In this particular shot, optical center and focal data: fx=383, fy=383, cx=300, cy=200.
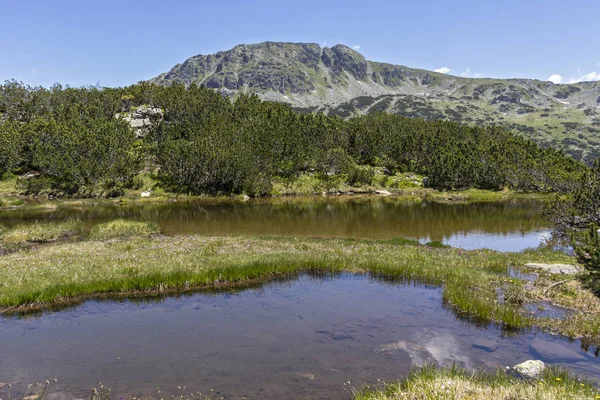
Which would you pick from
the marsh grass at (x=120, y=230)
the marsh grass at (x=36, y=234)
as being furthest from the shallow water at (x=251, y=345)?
the marsh grass at (x=36, y=234)

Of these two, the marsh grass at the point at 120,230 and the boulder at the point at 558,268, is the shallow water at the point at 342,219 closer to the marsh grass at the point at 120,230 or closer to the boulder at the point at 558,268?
the marsh grass at the point at 120,230

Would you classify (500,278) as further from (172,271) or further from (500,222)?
(500,222)

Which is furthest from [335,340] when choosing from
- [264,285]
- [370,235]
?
[370,235]

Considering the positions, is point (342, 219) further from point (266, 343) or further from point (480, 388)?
point (480, 388)

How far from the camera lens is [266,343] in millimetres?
15273

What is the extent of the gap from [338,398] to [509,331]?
929 cm

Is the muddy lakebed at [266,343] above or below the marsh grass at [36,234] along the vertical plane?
above

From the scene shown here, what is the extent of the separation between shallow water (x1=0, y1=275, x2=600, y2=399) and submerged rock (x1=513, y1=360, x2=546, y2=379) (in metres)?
1.23

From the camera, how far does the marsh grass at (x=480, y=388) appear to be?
943 centimetres

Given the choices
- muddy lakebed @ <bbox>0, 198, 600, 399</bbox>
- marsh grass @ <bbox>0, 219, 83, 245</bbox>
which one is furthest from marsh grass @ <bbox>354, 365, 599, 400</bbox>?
marsh grass @ <bbox>0, 219, 83, 245</bbox>

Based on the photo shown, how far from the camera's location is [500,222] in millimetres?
56438

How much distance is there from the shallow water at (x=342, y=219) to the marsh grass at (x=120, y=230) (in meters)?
3.37

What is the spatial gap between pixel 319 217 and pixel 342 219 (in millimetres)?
3981

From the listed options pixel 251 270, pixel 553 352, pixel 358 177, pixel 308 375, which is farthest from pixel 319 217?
pixel 358 177
